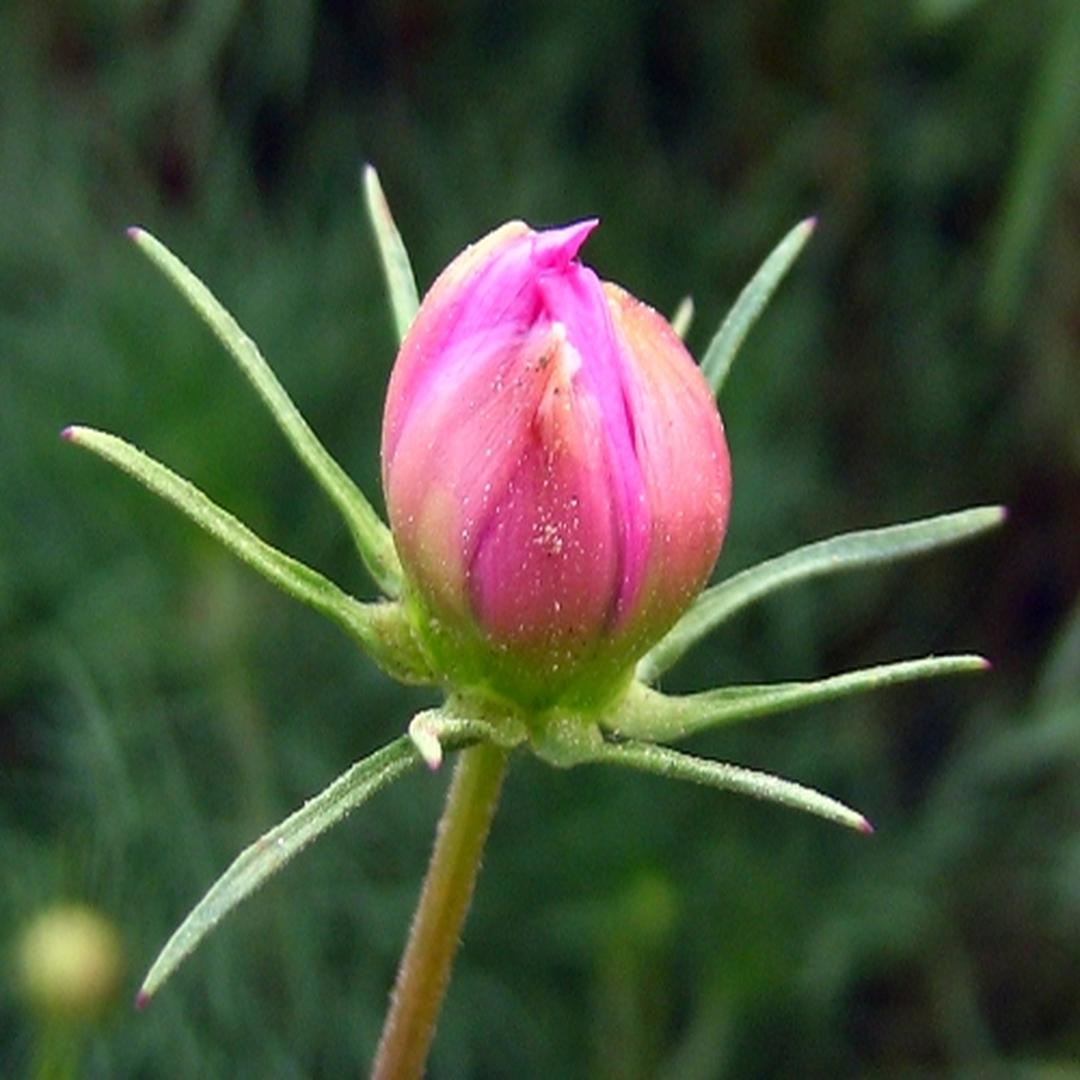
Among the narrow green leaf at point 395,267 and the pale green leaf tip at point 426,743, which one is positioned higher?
the narrow green leaf at point 395,267

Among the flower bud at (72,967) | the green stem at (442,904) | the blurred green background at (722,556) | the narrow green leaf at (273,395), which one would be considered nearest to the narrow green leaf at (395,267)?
the narrow green leaf at (273,395)

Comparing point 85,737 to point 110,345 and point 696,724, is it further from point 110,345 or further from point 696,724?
point 696,724

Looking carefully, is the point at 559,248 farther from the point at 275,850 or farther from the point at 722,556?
the point at 722,556

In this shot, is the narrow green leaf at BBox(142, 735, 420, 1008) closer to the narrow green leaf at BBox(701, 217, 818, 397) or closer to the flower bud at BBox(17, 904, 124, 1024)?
the narrow green leaf at BBox(701, 217, 818, 397)

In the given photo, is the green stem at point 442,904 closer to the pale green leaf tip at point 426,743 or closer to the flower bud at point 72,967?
the pale green leaf tip at point 426,743

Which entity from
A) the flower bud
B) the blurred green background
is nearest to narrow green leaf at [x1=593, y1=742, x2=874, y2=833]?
the flower bud

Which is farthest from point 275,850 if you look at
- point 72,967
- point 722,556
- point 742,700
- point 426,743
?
point 722,556
